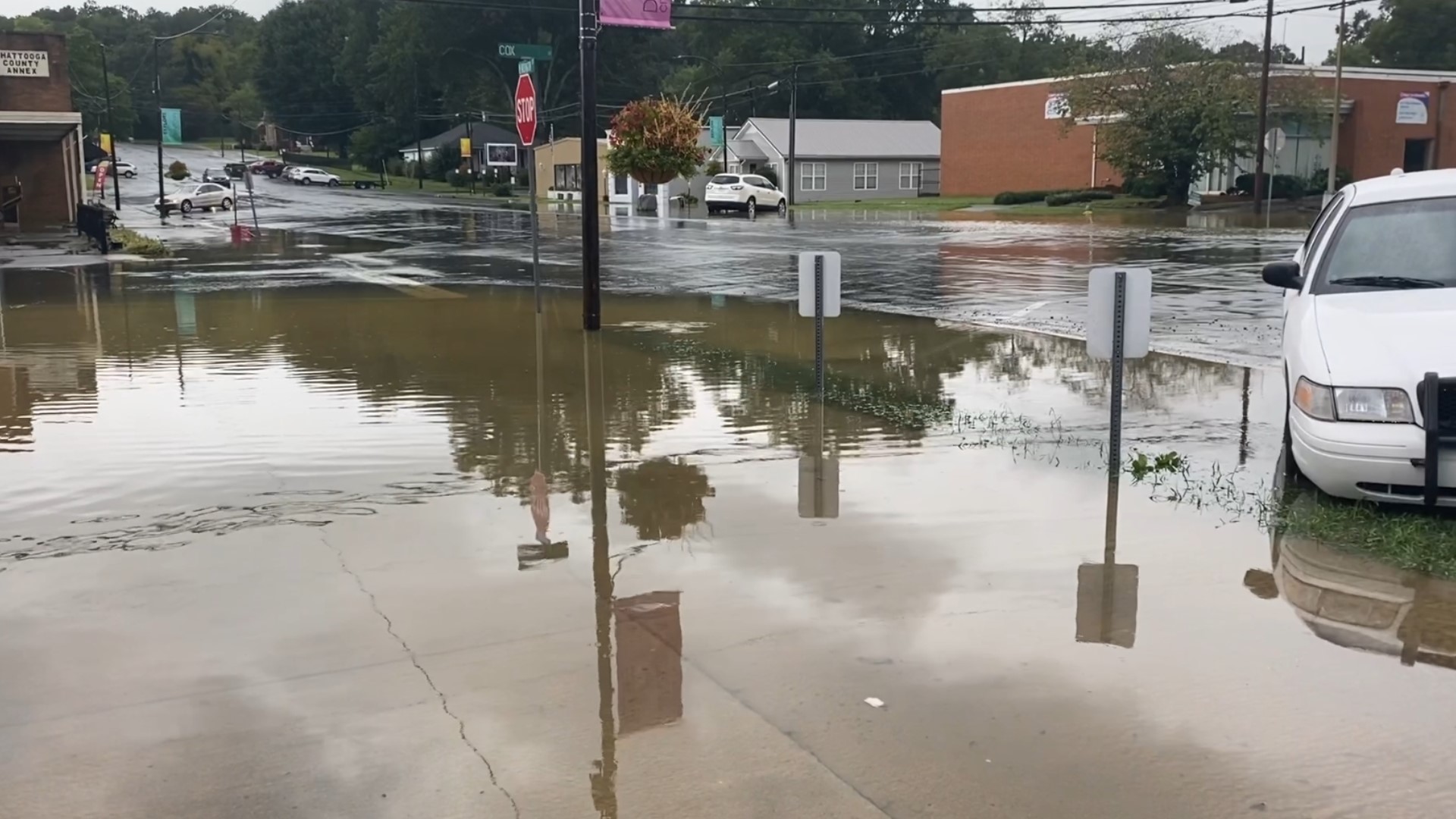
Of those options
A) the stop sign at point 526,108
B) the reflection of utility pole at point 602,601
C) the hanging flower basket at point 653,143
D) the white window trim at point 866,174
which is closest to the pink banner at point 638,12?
the stop sign at point 526,108

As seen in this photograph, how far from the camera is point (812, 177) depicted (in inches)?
2869

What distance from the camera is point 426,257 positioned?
2705 centimetres

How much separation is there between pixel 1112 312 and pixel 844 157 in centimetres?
6733

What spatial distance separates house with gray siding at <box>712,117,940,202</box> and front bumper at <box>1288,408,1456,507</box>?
215 ft

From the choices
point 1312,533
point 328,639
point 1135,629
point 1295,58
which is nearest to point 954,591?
point 1135,629

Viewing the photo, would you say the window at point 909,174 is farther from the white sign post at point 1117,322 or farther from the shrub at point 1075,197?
the white sign post at point 1117,322

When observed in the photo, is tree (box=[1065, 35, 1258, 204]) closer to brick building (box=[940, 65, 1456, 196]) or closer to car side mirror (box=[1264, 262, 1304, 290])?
brick building (box=[940, 65, 1456, 196])

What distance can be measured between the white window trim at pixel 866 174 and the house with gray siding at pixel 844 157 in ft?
0.14

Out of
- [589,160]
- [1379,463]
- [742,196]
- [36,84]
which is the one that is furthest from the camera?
[742,196]

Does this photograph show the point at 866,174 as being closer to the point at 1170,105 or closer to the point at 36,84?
the point at 1170,105

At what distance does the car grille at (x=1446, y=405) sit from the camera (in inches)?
241

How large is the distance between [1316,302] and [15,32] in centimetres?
4137

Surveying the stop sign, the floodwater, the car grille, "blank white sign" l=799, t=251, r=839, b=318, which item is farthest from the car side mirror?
the stop sign

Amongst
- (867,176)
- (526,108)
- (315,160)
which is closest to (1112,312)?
(526,108)
